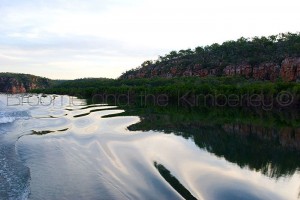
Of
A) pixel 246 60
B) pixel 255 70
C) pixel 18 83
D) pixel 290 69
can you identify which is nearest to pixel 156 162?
pixel 290 69

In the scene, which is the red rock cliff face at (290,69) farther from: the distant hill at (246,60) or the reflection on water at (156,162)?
the reflection on water at (156,162)

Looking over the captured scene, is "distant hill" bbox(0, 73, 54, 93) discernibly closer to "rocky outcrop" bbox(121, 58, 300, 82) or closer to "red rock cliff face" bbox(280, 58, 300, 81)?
"rocky outcrop" bbox(121, 58, 300, 82)

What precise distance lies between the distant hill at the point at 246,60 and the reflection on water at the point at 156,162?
146 feet

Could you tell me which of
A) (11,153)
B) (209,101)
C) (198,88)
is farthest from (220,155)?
(198,88)

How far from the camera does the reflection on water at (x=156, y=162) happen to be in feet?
24.4

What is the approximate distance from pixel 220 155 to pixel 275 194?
12.1 ft

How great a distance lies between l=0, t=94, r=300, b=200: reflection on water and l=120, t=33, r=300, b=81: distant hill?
146 feet

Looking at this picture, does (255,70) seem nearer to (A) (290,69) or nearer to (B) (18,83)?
(A) (290,69)

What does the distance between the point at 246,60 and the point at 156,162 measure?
6663 centimetres

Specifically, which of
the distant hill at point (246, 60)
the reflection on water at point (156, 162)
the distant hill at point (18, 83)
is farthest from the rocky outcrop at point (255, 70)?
the distant hill at point (18, 83)

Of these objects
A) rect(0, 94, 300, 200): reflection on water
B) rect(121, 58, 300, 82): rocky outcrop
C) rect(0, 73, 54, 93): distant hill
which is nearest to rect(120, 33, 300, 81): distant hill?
rect(121, 58, 300, 82): rocky outcrop

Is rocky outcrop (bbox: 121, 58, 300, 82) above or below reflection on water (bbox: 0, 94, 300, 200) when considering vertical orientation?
above

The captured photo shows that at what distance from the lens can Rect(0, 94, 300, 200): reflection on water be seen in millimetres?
7441

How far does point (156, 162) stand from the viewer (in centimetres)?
992
